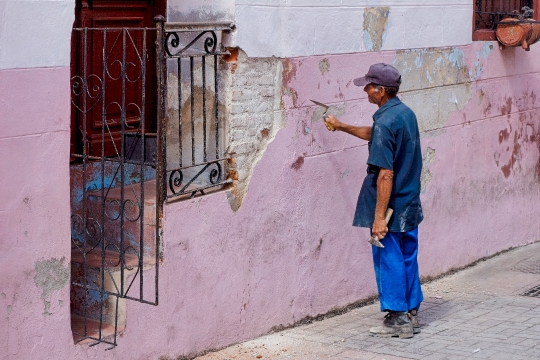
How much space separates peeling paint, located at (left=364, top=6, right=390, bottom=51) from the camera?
22.7ft

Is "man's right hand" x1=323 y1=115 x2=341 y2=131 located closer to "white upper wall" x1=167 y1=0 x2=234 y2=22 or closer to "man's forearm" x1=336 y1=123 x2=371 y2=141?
"man's forearm" x1=336 y1=123 x2=371 y2=141

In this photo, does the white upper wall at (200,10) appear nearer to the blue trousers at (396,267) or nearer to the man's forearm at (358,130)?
the man's forearm at (358,130)

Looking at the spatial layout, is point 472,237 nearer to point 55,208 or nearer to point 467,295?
point 467,295

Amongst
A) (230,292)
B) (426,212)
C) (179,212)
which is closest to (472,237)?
(426,212)

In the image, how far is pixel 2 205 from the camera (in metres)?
4.56

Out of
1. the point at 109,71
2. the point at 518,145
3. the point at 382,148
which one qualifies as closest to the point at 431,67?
the point at 518,145

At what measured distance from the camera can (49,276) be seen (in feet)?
15.9

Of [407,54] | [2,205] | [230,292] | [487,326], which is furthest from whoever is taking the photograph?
[407,54]

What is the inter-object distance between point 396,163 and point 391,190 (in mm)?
183

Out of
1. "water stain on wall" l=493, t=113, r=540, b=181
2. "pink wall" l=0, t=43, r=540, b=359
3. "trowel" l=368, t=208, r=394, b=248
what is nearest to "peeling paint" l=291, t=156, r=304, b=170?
"pink wall" l=0, t=43, r=540, b=359

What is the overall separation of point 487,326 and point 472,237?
206 centimetres

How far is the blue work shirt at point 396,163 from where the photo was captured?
5922 mm

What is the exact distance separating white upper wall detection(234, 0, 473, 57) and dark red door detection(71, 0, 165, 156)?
2.36 ft

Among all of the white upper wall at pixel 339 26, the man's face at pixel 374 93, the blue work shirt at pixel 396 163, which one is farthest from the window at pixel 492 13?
the blue work shirt at pixel 396 163
